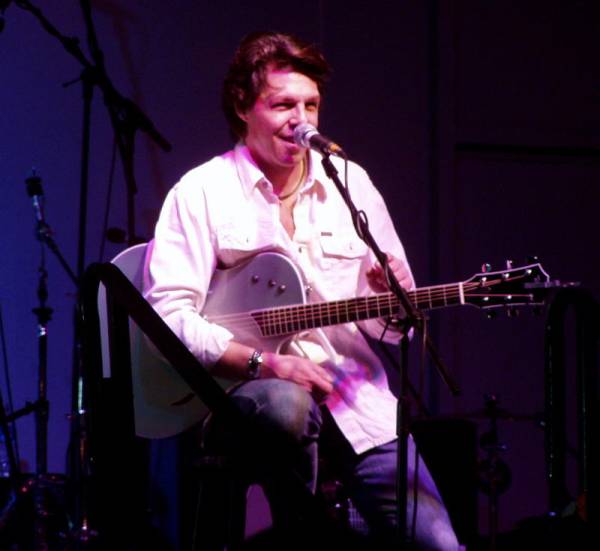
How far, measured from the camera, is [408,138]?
4934mm

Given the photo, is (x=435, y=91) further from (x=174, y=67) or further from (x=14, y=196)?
(x=14, y=196)

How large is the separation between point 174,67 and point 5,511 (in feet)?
7.35

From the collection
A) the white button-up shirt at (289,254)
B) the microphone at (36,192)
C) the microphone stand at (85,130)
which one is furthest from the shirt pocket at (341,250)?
the microphone at (36,192)

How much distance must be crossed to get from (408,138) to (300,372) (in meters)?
2.47

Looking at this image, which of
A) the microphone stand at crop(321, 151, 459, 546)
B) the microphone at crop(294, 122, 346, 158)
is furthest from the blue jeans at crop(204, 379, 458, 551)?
the microphone at crop(294, 122, 346, 158)

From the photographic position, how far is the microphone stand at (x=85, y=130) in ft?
13.8

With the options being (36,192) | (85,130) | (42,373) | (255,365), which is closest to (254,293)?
(255,365)

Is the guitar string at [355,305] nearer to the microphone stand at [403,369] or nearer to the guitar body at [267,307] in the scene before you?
the guitar body at [267,307]

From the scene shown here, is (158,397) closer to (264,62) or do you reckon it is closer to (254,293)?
(254,293)

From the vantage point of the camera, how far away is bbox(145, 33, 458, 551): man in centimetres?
274

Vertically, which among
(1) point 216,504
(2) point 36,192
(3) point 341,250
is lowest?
(1) point 216,504

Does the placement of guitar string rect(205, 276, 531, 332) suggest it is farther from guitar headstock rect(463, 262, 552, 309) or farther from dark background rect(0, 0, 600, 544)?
dark background rect(0, 0, 600, 544)

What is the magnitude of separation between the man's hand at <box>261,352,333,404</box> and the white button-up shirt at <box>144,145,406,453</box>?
4.3 inches

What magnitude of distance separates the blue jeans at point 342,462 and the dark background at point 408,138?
6.88ft
